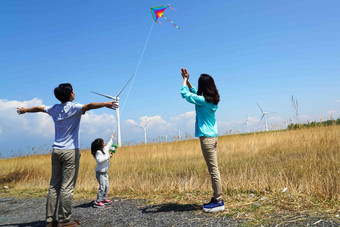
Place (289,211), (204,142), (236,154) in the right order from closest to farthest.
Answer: (289,211), (204,142), (236,154)

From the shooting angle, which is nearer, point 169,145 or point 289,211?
point 289,211

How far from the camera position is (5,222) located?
15.3ft

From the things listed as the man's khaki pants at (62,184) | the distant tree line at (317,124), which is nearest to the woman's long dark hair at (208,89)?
the man's khaki pants at (62,184)

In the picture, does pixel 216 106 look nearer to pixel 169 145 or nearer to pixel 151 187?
pixel 151 187

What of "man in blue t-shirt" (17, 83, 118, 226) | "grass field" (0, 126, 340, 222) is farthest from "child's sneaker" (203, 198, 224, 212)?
"man in blue t-shirt" (17, 83, 118, 226)

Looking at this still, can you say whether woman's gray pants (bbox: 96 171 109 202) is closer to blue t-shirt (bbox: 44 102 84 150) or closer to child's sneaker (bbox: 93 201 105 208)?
Result: child's sneaker (bbox: 93 201 105 208)

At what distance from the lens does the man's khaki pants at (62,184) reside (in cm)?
393

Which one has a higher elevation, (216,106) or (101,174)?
(216,106)

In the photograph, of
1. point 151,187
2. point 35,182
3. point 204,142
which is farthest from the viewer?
point 35,182

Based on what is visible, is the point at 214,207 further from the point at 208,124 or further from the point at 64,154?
the point at 64,154

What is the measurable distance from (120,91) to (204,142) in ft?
51.6

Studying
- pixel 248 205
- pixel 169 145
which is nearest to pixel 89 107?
pixel 248 205

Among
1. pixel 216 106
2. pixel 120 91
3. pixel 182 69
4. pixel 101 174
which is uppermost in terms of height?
pixel 120 91

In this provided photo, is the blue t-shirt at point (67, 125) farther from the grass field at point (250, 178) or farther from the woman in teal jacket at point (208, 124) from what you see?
the grass field at point (250, 178)
